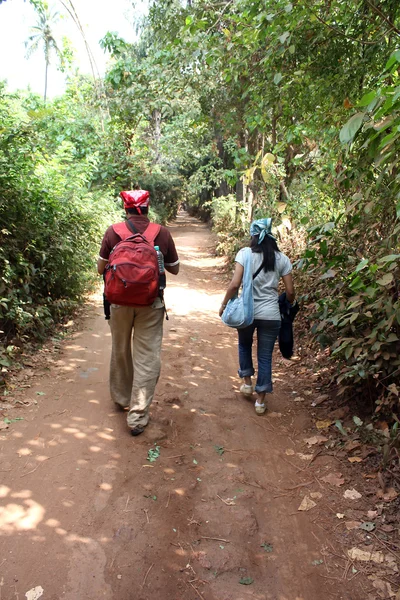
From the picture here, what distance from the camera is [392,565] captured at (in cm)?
271

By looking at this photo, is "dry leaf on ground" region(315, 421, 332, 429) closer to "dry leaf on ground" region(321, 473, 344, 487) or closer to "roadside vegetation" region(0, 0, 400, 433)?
"roadside vegetation" region(0, 0, 400, 433)

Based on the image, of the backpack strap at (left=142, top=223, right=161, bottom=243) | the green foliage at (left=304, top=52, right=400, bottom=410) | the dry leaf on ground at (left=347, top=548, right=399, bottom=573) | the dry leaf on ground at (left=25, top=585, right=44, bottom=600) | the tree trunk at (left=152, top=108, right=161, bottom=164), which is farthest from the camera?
the tree trunk at (left=152, top=108, right=161, bottom=164)

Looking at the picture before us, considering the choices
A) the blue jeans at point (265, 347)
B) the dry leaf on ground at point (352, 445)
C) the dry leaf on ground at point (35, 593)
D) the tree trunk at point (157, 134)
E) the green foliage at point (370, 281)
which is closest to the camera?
the dry leaf on ground at point (35, 593)

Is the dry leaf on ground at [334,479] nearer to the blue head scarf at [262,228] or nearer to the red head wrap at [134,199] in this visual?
the blue head scarf at [262,228]

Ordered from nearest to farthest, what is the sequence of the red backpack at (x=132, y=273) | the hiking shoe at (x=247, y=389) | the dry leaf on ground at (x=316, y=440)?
1. the red backpack at (x=132, y=273)
2. the dry leaf on ground at (x=316, y=440)
3. the hiking shoe at (x=247, y=389)

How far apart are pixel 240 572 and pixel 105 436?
1825 millimetres

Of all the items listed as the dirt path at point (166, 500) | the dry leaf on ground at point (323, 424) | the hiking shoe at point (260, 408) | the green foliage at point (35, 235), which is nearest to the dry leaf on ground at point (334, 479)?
the dirt path at point (166, 500)

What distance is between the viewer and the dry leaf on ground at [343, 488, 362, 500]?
334 cm

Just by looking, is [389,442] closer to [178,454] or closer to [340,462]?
[340,462]

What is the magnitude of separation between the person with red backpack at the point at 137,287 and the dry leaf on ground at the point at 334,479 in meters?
1.66

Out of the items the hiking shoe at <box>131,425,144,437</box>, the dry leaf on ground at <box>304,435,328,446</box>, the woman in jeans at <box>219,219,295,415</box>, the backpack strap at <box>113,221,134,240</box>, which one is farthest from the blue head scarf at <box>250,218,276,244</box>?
the hiking shoe at <box>131,425,144,437</box>

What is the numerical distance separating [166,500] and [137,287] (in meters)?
1.67

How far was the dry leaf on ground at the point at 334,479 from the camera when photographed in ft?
11.5

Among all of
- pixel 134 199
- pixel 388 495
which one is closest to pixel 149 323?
pixel 134 199
